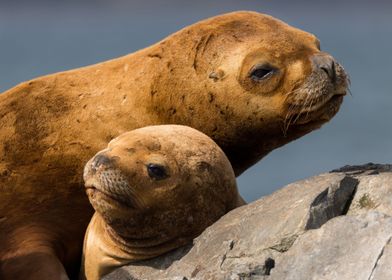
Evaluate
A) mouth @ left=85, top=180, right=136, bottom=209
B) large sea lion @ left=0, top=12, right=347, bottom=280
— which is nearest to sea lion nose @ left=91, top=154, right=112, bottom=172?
mouth @ left=85, top=180, right=136, bottom=209

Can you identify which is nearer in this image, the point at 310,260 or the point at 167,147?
the point at 310,260

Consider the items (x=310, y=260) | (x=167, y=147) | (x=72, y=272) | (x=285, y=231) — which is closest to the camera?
(x=310, y=260)

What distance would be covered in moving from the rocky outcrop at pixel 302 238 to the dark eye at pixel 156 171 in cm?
78

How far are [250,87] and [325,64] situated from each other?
39.0 inches

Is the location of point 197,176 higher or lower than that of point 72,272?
higher

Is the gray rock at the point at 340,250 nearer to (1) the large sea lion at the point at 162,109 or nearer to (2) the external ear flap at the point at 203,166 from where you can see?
(2) the external ear flap at the point at 203,166

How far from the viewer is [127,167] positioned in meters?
13.6

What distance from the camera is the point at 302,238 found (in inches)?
471

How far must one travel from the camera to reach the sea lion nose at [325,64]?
15.7 meters

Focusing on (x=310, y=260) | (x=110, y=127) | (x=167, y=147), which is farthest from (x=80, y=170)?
(x=310, y=260)

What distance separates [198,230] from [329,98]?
9.49 feet

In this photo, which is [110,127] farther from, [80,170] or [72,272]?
[72,272]

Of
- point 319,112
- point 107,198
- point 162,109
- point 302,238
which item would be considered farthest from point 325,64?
point 302,238

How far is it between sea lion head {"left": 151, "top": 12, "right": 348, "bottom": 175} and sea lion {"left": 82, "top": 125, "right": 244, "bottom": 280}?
5.87ft
